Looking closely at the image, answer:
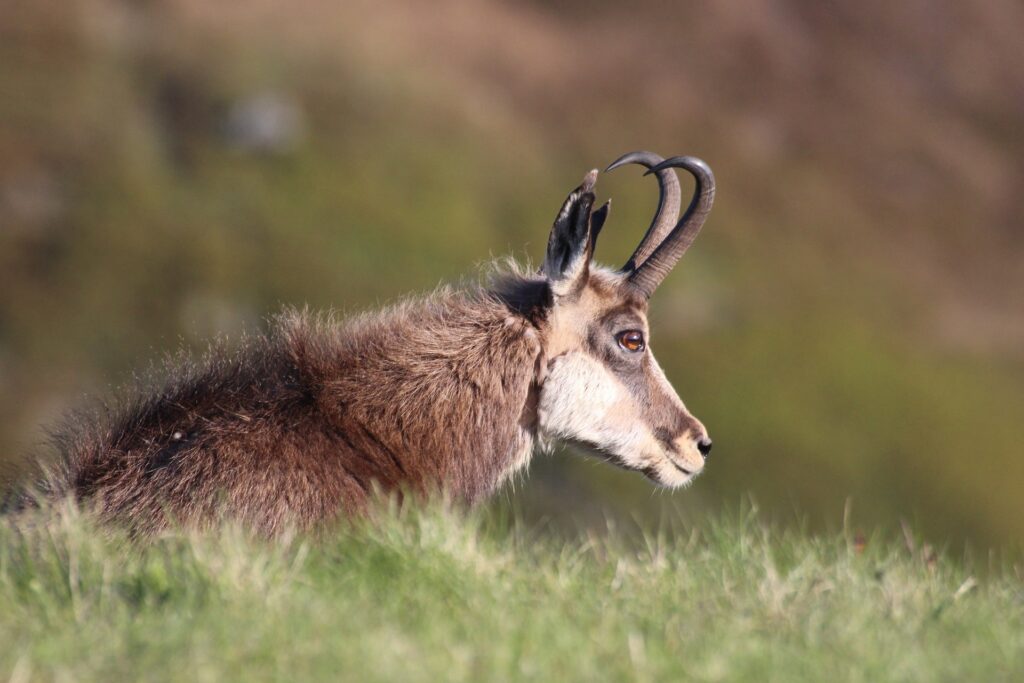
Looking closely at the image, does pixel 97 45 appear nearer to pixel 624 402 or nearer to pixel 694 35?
pixel 694 35

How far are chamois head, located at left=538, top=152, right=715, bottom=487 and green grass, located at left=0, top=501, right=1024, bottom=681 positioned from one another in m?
1.84

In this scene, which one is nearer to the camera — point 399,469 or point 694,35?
point 399,469

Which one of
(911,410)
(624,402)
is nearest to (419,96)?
(911,410)

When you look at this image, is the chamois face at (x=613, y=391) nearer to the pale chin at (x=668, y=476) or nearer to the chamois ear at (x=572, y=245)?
the pale chin at (x=668, y=476)

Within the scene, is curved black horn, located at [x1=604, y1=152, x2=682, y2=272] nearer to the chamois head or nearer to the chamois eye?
the chamois head

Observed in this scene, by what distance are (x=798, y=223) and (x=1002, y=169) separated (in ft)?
58.0

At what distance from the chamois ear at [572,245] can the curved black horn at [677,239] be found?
0.53 metres

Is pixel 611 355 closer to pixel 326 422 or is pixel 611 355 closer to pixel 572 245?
pixel 572 245

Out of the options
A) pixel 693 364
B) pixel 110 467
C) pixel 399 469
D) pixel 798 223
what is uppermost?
pixel 399 469

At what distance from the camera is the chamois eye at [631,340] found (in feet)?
31.0

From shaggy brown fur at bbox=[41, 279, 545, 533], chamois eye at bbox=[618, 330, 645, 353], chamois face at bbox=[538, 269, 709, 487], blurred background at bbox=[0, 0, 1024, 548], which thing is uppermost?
chamois eye at bbox=[618, 330, 645, 353]

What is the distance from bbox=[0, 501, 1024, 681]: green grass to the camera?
5.34 metres

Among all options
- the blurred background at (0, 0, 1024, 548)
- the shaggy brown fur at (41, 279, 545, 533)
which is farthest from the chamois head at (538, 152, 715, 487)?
the blurred background at (0, 0, 1024, 548)

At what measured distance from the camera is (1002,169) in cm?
8094
